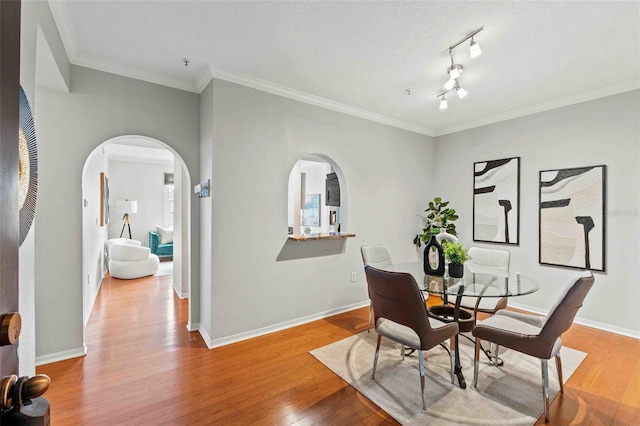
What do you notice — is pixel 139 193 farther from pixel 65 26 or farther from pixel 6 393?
pixel 6 393

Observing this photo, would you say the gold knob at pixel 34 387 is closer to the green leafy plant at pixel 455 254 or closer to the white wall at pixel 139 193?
the green leafy plant at pixel 455 254

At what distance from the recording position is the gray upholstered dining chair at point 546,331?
1853 millimetres

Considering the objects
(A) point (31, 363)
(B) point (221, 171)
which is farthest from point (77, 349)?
(B) point (221, 171)

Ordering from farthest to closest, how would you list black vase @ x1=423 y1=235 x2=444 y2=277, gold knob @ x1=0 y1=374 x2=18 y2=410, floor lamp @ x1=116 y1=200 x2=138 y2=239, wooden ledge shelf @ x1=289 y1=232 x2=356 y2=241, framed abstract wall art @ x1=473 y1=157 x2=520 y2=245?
1. floor lamp @ x1=116 y1=200 x2=138 y2=239
2. framed abstract wall art @ x1=473 y1=157 x2=520 y2=245
3. wooden ledge shelf @ x1=289 y1=232 x2=356 y2=241
4. black vase @ x1=423 y1=235 x2=444 y2=277
5. gold knob @ x1=0 y1=374 x2=18 y2=410

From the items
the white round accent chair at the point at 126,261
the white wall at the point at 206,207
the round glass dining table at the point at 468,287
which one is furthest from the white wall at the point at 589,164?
the white round accent chair at the point at 126,261

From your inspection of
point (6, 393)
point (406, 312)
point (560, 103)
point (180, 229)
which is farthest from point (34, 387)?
point (560, 103)

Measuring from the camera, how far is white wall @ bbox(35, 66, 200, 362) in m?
2.56

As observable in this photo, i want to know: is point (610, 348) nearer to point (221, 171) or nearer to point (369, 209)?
point (369, 209)

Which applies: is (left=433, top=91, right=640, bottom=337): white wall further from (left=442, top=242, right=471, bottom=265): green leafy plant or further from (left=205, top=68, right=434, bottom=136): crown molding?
(left=442, top=242, right=471, bottom=265): green leafy plant

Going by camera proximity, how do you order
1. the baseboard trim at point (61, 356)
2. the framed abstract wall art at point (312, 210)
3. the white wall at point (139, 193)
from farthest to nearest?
the framed abstract wall art at point (312, 210)
the white wall at point (139, 193)
the baseboard trim at point (61, 356)

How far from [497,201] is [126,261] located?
6337 mm

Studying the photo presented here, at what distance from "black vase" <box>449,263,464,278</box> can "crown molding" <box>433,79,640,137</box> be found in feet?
8.66

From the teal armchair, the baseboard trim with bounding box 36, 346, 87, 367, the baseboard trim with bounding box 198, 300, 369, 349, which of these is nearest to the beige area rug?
the baseboard trim with bounding box 198, 300, 369, 349

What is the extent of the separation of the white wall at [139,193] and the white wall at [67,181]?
5.32m
